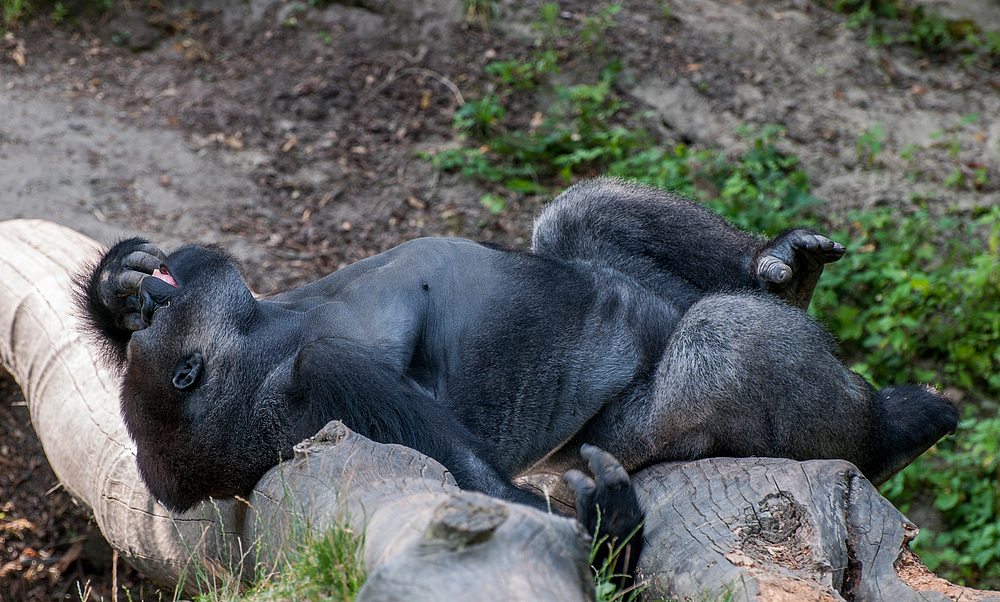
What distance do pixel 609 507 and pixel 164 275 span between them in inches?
76.6

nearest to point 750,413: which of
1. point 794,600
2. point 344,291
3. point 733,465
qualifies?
point 733,465

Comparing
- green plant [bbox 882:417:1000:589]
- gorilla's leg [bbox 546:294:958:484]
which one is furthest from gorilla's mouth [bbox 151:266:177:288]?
green plant [bbox 882:417:1000:589]

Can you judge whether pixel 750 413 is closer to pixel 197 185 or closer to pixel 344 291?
pixel 344 291

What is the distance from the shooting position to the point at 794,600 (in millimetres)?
2232

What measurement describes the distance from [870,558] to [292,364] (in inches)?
82.9

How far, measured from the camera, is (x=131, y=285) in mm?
3059

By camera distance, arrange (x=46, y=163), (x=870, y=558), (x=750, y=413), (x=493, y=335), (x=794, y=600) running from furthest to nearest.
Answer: (x=46, y=163) < (x=493, y=335) < (x=750, y=413) < (x=870, y=558) < (x=794, y=600)

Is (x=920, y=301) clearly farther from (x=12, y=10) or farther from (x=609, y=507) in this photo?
(x=12, y=10)

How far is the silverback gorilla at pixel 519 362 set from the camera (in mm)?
2867

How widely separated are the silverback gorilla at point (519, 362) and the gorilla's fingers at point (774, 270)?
0.01 metres

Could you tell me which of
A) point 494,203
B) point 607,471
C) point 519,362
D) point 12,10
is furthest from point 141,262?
Result: point 12,10

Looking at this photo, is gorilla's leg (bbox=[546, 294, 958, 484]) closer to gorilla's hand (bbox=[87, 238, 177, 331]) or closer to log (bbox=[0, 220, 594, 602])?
log (bbox=[0, 220, 594, 602])

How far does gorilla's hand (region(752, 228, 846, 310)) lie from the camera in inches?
139

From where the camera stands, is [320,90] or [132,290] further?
[320,90]
